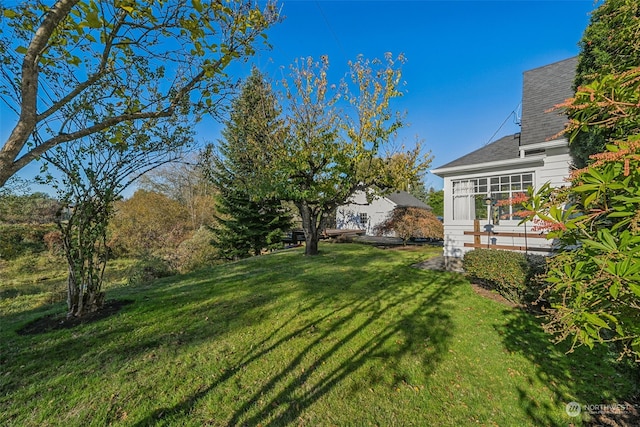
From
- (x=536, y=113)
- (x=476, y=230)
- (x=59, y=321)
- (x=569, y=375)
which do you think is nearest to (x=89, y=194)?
(x=59, y=321)

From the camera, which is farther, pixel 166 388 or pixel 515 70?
pixel 515 70

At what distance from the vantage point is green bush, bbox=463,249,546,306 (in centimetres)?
520

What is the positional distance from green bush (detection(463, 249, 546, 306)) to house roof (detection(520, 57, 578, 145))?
3.26m

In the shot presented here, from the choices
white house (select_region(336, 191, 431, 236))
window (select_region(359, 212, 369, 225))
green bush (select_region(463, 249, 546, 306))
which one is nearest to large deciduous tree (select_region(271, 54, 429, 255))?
green bush (select_region(463, 249, 546, 306))

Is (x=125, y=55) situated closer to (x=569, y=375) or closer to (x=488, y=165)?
(x=569, y=375)

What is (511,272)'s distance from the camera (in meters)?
5.47

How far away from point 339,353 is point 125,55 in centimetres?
429

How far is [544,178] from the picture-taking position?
23.2 ft

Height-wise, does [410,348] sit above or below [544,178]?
below

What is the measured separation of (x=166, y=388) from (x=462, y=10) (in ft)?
34.1

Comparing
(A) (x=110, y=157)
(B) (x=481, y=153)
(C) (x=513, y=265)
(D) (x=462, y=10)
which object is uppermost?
(D) (x=462, y=10)

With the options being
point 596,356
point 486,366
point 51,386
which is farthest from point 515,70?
point 51,386

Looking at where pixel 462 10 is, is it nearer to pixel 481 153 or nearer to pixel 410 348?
pixel 481 153

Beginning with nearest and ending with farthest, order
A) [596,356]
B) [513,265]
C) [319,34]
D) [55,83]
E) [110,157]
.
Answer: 1. [55,83]
2. [596,356]
3. [110,157]
4. [513,265]
5. [319,34]
